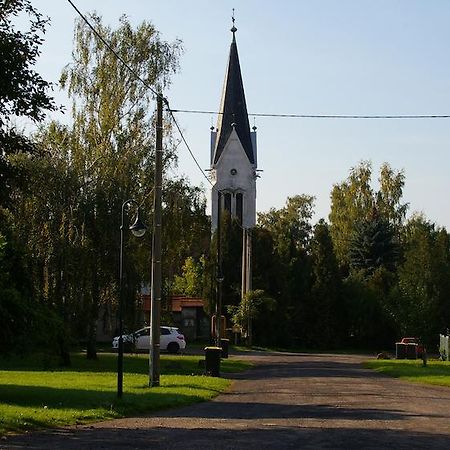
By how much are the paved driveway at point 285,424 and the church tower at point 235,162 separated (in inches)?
2482

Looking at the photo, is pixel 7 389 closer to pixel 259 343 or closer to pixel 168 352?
pixel 168 352

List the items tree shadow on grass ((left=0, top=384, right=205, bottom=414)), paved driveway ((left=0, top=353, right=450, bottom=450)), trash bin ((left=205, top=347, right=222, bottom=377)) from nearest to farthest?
paved driveway ((left=0, top=353, right=450, bottom=450)) → tree shadow on grass ((left=0, top=384, right=205, bottom=414)) → trash bin ((left=205, top=347, right=222, bottom=377))

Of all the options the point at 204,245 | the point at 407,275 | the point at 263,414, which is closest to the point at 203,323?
the point at 204,245

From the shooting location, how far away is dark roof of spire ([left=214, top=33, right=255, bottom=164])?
8762 cm

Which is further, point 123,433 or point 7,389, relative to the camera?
point 7,389

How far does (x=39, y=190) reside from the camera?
110ft

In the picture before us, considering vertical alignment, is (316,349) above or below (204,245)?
below

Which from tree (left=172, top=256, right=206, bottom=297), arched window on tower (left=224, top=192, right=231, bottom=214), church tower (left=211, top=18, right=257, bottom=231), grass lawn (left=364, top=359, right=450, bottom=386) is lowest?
grass lawn (left=364, top=359, right=450, bottom=386)

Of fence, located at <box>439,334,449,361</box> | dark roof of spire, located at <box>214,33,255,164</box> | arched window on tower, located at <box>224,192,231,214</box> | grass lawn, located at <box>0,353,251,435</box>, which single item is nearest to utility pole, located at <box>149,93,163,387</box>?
grass lawn, located at <box>0,353,251,435</box>

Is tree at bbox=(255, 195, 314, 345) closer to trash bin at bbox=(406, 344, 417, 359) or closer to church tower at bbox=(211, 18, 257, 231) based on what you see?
church tower at bbox=(211, 18, 257, 231)

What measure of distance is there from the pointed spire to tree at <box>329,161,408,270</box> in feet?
37.4

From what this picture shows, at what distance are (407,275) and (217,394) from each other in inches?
1070

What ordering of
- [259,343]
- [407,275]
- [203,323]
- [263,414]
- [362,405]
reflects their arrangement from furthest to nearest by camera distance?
[203,323] → [259,343] → [407,275] → [362,405] → [263,414]

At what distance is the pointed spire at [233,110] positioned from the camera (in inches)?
3450
